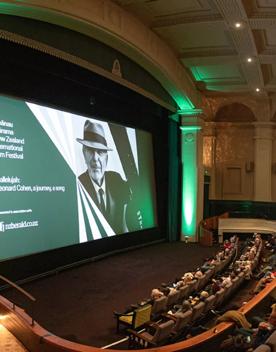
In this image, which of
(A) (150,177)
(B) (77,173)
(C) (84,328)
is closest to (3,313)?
(C) (84,328)

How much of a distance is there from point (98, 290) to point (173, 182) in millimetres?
6555

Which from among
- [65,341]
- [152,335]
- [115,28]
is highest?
[115,28]

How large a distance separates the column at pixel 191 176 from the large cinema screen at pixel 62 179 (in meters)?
2.27

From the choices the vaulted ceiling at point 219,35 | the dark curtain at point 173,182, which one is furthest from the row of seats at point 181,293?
the dark curtain at point 173,182

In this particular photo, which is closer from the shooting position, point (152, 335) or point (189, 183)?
point (152, 335)

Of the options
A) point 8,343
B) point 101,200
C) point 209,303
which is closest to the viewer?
point 8,343

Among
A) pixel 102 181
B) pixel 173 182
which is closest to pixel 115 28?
pixel 102 181

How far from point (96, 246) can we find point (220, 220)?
546 centimetres

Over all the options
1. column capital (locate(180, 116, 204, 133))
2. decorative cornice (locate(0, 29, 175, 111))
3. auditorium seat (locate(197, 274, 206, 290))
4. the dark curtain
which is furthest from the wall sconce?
auditorium seat (locate(197, 274, 206, 290))

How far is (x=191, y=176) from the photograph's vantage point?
1341 cm

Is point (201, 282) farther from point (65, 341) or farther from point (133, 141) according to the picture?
point (133, 141)

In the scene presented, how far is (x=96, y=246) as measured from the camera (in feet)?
32.1

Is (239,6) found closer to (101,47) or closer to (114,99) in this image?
(101,47)

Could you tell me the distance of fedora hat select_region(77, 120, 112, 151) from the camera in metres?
9.15
